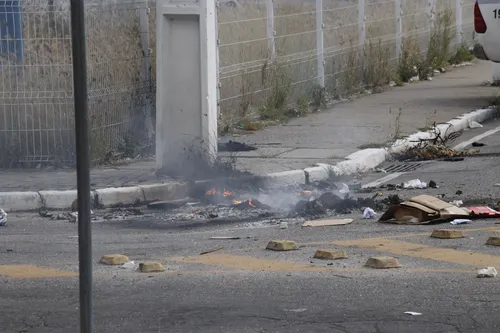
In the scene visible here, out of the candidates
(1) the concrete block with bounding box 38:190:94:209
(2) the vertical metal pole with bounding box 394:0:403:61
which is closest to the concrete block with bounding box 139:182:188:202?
(1) the concrete block with bounding box 38:190:94:209

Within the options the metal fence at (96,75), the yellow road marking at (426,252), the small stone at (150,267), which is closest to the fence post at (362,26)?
the metal fence at (96,75)

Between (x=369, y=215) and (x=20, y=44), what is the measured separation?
4.93m

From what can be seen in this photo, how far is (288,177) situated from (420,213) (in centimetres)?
236

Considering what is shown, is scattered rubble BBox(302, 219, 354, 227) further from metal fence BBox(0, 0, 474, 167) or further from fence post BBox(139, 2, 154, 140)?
fence post BBox(139, 2, 154, 140)

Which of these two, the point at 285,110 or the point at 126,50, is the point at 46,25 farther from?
the point at 285,110

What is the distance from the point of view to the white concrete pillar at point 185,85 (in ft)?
35.4

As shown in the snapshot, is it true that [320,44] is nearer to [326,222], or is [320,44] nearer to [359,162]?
[359,162]

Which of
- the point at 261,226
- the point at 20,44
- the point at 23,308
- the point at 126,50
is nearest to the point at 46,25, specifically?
the point at 20,44

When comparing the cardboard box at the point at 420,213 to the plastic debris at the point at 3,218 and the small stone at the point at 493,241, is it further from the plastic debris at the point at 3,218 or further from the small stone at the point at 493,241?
the plastic debris at the point at 3,218

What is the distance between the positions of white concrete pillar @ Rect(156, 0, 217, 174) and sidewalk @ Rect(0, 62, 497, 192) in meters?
0.42

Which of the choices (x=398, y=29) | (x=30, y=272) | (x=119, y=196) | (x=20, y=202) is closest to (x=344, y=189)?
(x=119, y=196)

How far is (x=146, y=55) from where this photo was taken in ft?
41.9

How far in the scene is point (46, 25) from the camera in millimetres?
11562

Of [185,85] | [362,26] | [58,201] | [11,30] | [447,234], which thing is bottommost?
[58,201]
